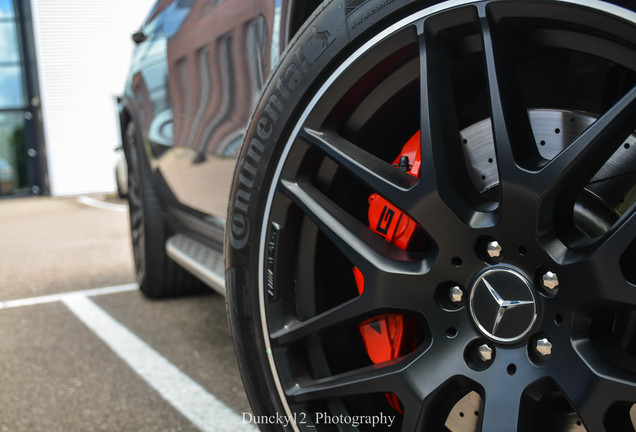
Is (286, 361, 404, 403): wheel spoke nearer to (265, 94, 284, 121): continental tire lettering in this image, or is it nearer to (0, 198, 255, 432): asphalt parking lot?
(265, 94, 284, 121): continental tire lettering

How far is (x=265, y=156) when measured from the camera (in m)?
1.24

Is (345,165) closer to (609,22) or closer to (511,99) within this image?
(511,99)

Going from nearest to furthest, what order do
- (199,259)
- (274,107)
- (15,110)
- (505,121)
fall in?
(505,121) < (274,107) < (199,259) < (15,110)

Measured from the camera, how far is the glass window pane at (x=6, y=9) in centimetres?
1700

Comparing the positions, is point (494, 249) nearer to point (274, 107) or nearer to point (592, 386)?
point (592, 386)

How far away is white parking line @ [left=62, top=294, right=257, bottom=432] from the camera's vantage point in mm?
1829

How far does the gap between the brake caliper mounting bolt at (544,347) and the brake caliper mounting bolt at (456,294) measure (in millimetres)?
137

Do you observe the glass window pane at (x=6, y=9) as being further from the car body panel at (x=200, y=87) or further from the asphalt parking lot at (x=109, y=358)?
the car body panel at (x=200, y=87)

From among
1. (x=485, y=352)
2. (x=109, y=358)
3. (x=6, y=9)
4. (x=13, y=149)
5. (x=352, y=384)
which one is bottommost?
(x=13, y=149)

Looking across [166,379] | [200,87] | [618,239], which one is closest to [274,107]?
[618,239]

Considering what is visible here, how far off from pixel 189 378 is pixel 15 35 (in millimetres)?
17891

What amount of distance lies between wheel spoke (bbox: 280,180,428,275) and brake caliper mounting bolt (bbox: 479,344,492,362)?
0.50ft

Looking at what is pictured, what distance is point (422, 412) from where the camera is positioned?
105 cm

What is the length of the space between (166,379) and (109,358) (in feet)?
1.18
